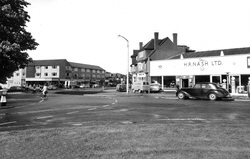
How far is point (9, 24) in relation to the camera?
18.4m

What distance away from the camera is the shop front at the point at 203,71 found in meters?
29.4

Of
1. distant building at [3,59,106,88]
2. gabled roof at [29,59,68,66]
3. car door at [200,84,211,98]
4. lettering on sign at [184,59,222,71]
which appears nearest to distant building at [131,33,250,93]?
lettering on sign at [184,59,222,71]

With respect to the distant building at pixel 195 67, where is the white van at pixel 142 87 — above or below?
below

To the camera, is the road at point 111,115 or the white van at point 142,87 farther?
the white van at point 142,87

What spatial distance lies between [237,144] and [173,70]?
3284 cm

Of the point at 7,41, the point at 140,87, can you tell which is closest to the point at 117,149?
the point at 7,41

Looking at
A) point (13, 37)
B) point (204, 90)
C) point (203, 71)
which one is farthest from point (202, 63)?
point (13, 37)

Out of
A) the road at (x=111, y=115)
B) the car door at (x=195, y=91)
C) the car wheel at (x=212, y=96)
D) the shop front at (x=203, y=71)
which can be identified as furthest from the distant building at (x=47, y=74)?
the road at (x=111, y=115)

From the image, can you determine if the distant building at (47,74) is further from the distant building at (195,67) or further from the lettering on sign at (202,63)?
the lettering on sign at (202,63)

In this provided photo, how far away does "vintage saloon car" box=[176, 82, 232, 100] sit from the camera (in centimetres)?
1645

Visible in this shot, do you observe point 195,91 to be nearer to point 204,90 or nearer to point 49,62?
point 204,90

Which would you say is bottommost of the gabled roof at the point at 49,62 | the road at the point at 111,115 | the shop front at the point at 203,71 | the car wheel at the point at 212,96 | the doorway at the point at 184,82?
the road at the point at 111,115

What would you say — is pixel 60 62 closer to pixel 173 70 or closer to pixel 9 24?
pixel 173 70

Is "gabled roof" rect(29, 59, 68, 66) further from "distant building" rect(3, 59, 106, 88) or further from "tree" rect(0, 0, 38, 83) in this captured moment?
"tree" rect(0, 0, 38, 83)
